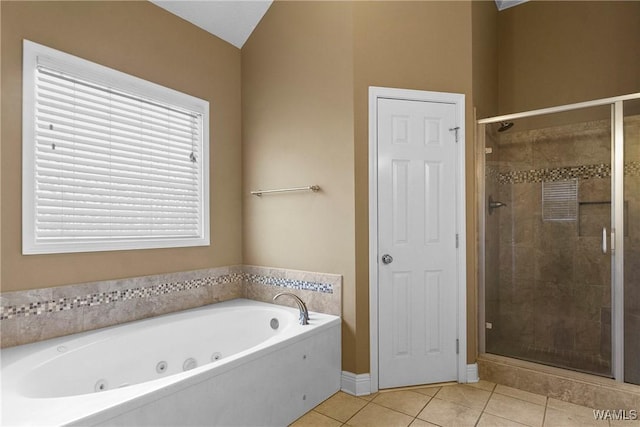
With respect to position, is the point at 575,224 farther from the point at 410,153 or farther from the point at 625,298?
the point at 410,153

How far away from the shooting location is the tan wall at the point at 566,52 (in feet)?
9.41

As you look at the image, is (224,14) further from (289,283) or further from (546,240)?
(546,240)

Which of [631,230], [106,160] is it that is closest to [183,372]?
[106,160]

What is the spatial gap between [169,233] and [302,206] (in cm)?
97

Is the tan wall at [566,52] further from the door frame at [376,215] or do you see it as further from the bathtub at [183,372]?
the bathtub at [183,372]

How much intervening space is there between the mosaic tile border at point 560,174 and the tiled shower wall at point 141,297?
58.3 inches

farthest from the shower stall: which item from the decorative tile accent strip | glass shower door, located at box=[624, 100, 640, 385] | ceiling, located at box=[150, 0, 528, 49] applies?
ceiling, located at box=[150, 0, 528, 49]

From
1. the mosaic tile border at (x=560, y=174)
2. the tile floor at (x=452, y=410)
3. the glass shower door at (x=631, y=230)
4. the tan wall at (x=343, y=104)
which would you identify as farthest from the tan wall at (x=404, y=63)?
the glass shower door at (x=631, y=230)

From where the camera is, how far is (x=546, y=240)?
2.66m

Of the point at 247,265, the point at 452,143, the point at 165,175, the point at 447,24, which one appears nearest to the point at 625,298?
the point at 452,143

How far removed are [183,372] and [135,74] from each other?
1.88 metres

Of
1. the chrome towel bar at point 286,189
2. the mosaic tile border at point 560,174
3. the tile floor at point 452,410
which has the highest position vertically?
the mosaic tile border at point 560,174

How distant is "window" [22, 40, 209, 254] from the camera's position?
6.43 feet

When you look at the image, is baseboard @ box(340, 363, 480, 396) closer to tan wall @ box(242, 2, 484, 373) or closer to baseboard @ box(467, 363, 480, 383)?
tan wall @ box(242, 2, 484, 373)
